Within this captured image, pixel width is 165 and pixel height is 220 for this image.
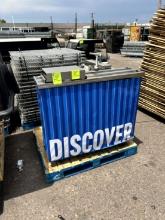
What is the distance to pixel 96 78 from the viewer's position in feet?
11.2

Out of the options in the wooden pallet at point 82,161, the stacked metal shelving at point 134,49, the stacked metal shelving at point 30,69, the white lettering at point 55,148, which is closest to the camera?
the white lettering at point 55,148

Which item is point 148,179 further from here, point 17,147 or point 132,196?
point 17,147

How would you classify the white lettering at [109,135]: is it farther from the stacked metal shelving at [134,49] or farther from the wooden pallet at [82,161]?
the stacked metal shelving at [134,49]

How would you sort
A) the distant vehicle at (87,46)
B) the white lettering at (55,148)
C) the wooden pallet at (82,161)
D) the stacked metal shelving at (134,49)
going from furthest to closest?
the stacked metal shelving at (134,49) → the distant vehicle at (87,46) → the wooden pallet at (82,161) → the white lettering at (55,148)

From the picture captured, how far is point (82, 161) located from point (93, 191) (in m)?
0.59

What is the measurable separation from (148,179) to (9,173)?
261cm

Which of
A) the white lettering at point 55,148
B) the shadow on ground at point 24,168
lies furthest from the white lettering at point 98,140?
the shadow on ground at point 24,168

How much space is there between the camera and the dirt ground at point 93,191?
10.2 ft

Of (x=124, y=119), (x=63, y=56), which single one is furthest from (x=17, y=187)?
(x=63, y=56)

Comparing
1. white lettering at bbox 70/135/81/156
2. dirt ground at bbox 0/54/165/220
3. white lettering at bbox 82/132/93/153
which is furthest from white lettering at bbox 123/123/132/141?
white lettering at bbox 70/135/81/156

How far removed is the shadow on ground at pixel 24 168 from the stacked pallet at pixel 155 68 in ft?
11.7

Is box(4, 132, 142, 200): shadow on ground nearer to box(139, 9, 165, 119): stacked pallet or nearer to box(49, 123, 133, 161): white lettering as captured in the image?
box(49, 123, 133, 161): white lettering

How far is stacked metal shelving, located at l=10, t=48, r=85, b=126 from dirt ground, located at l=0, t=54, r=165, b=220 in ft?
3.89

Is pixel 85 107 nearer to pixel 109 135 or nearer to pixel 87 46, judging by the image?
pixel 109 135
